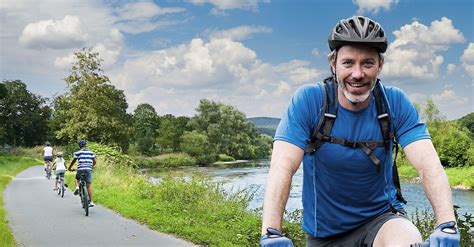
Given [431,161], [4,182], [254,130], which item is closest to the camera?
[431,161]

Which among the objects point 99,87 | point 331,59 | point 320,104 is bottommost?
point 320,104

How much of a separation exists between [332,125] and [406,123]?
388 millimetres

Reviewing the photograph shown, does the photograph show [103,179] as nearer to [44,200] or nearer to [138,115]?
[44,200]

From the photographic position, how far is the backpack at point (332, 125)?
98.1 inches

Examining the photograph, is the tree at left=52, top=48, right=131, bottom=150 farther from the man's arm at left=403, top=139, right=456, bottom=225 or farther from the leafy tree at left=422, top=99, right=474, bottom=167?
the man's arm at left=403, top=139, right=456, bottom=225

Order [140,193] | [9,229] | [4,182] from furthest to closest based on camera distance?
[4,182]
[140,193]
[9,229]

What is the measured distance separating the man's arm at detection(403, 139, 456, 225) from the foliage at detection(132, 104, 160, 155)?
7225 cm

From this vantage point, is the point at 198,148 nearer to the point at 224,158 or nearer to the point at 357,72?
the point at 224,158

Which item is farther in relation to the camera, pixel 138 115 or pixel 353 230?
pixel 138 115

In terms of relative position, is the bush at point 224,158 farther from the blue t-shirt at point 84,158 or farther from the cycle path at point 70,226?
the blue t-shirt at point 84,158

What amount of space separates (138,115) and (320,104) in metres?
101

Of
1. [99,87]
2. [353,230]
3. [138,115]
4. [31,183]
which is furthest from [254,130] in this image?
[353,230]

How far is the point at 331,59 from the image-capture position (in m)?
2.61

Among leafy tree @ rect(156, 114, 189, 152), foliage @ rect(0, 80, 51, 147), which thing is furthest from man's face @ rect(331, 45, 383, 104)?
foliage @ rect(0, 80, 51, 147)
